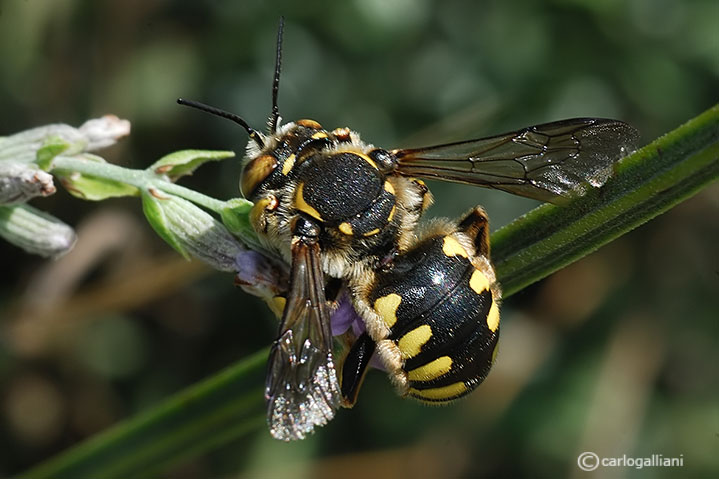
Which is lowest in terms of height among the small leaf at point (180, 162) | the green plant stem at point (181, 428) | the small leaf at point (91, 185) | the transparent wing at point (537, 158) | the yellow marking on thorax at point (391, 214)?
the green plant stem at point (181, 428)

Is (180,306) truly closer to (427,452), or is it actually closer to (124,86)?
(124,86)

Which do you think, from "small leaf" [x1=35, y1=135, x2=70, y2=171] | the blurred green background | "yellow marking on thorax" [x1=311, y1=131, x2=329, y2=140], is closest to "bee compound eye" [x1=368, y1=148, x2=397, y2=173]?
"yellow marking on thorax" [x1=311, y1=131, x2=329, y2=140]

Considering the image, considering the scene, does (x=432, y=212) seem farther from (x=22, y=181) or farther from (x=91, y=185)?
(x=22, y=181)

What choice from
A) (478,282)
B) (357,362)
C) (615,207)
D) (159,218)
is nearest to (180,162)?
(159,218)

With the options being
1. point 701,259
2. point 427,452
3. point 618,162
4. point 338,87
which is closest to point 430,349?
point 618,162

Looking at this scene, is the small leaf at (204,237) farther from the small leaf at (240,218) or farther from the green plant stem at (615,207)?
the green plant stem at (615,207)

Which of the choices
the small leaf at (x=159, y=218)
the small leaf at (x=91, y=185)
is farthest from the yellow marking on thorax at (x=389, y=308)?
the small leaf at (x=91, y=185)
